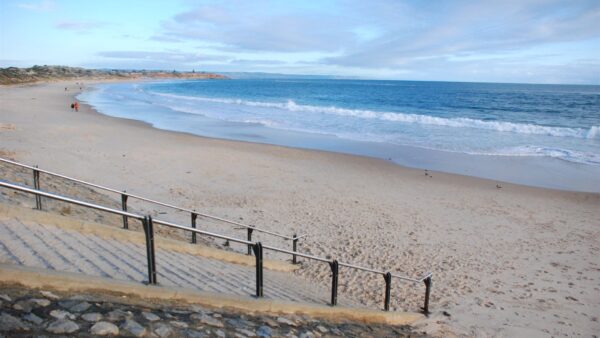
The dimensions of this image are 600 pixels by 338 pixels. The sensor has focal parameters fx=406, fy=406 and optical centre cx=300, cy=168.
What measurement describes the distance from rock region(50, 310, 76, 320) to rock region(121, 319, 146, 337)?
16.9 inches

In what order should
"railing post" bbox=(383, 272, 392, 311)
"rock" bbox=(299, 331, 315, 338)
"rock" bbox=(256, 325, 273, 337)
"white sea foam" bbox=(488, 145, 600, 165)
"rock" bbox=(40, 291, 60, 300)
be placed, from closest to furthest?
"rock" bbox=(40, 291, 60, 300)
"rock" bbox=(256, 325, 273, 337)
"rock" bbox=(299, 331, 315, 338)
"railing post" bbox=(383, 272, 392, 311)
"white sea foam" bbox=(488, 145, 600, 165)

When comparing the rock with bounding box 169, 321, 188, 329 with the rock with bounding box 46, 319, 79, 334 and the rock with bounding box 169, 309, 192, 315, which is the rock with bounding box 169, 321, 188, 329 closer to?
the rock with bounding box 169, 309, 192, 315

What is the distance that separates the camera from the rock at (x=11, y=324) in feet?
10.0

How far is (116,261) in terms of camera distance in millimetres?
5223

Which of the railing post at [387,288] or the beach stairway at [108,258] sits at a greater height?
the beach stairway at [108,258]

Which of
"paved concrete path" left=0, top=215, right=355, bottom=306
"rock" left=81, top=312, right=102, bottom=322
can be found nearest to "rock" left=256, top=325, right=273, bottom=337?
"paved concrete path" left=0, top=215, right=355, bottom=306

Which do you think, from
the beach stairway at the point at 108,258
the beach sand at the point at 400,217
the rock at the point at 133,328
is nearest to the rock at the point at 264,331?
the beach stairway at the point at 108,258

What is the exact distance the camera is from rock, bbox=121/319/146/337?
3459mm

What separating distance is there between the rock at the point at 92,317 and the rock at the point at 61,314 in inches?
3.4

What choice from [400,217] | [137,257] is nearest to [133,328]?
[137,257]

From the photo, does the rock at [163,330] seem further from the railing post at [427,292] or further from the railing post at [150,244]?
the railing post at [427,292]

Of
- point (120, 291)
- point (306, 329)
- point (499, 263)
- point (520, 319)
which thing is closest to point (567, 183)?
point (499, 263)

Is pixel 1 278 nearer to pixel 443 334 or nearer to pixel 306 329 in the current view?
pixel 306 329

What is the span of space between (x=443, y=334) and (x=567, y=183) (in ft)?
43.1
